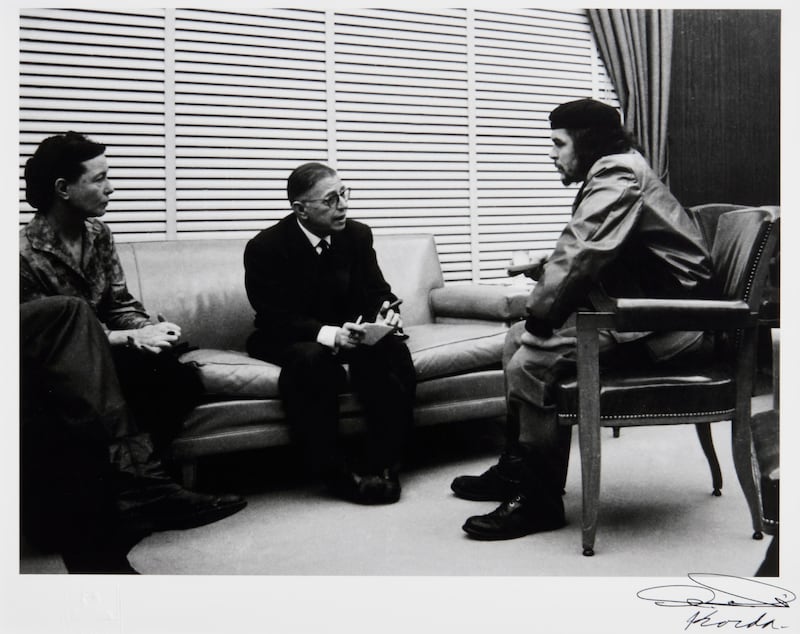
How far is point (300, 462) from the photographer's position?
3092mm

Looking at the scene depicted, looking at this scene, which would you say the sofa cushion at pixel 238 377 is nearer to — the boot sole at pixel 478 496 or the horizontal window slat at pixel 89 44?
the boot sole at pixel 478 496

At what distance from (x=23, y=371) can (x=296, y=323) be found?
104cm

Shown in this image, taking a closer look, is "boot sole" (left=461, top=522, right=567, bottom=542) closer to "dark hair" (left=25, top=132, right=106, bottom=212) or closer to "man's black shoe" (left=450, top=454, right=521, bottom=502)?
"man's black shoe" (left=450, top=454, right=521, bottom=502)

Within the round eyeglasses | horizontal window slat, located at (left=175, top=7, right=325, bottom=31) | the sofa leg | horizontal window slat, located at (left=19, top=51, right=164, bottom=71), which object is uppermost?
horizontal window slat, located at (left=175, top=7, right=325, bottom=31)

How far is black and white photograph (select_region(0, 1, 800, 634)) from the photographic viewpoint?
1.92 metres

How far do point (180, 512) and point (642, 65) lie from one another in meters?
3.51

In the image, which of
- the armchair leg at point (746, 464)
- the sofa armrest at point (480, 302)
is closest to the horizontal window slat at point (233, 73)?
the sofa armrest at point (480, 302)

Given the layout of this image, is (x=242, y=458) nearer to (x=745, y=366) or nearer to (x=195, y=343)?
(x=195, y=343)

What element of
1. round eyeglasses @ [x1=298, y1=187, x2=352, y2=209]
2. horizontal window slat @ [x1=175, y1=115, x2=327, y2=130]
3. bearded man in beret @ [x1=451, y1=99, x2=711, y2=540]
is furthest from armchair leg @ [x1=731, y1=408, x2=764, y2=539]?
horizontal window slat @ [x1=175, y1=115, x2=327, y2=130]

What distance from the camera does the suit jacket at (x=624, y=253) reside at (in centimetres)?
215

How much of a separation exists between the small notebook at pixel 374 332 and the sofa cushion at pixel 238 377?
34 centimetres

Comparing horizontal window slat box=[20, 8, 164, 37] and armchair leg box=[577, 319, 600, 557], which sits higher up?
horizontal window slat box=[20, 8, 164, 37]
